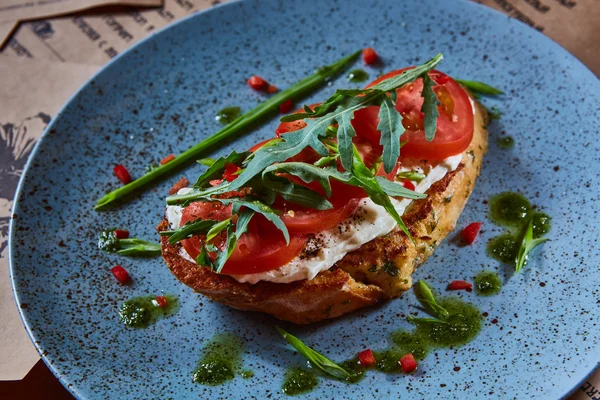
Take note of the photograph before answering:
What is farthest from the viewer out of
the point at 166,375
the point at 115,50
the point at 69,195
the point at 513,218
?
the point at 115,50

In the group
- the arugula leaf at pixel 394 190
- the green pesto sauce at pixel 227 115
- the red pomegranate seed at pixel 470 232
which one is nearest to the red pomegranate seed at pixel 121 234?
the green pesto sauce at pixel 227 115

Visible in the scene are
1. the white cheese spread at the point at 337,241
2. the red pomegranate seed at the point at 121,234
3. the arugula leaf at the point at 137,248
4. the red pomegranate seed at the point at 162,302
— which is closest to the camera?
the white cheese spread at the point at 337,241

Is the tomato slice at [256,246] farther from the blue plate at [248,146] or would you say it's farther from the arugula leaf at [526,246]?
the arugula leaf at [526,246]

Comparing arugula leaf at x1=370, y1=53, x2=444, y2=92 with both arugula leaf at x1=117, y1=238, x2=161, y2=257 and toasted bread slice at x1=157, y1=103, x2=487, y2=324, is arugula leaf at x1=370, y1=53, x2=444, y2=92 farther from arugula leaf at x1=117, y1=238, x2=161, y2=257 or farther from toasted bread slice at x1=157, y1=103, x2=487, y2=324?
arugula leaf at x1=117, y1=238, x2=161, y2=257

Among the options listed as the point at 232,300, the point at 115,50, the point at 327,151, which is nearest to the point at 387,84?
the point at 327,151

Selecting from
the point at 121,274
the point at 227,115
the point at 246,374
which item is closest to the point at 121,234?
the point at 121,274

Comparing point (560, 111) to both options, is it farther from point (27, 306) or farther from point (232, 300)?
point (27, 306)
